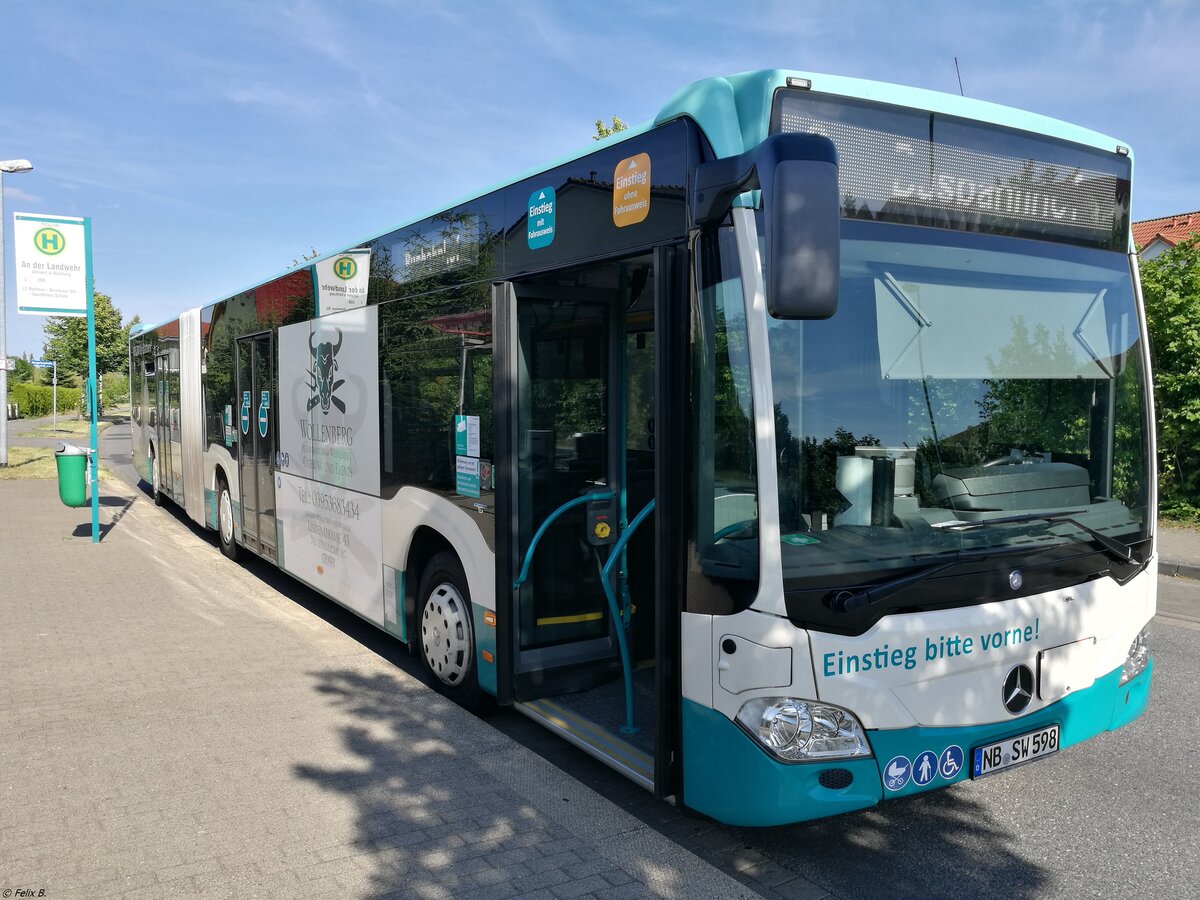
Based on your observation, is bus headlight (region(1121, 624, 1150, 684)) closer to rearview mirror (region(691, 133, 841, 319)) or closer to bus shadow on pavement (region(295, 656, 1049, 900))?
bus shadow on pavement (region(295, 656, 1049, 900))

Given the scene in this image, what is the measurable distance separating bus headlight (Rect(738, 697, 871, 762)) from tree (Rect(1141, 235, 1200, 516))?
10.7m

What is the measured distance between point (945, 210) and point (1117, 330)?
42.3 inches

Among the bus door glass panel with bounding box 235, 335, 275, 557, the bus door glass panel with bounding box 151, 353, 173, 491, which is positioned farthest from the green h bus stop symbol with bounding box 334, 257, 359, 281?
the bus door glass panel with bounding box 151, 353, 173, 491

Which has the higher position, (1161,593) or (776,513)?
(776,513)

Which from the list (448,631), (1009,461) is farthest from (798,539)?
(448,631)

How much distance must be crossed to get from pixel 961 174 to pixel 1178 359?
1035cm

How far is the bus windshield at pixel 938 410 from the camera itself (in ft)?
10.5

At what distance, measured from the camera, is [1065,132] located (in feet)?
12.3

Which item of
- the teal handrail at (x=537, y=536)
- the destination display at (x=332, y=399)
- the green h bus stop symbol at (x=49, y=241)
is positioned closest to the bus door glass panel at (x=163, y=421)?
the green h bus stop symbol at (x=49, y=241)

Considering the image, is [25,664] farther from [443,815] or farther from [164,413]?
[164,413]

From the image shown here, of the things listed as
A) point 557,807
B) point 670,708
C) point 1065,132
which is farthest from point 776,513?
point 1065,132

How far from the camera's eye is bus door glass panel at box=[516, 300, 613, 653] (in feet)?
15.4

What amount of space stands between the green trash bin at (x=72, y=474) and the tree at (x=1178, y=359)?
45.0 ft

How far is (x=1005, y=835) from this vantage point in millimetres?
3848
